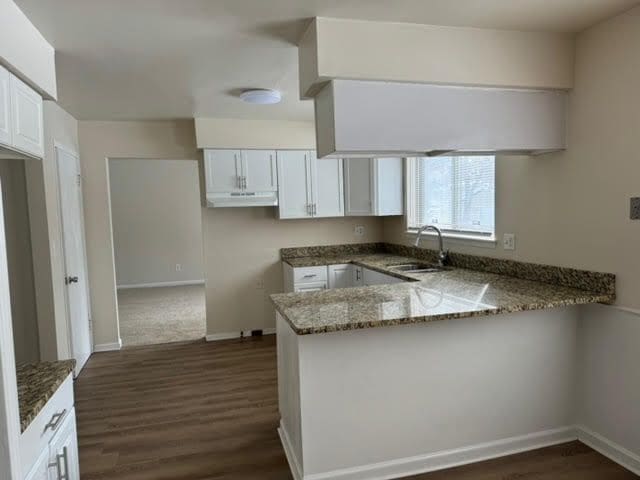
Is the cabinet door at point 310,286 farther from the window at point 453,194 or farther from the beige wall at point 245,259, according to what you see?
the window at point 453,194

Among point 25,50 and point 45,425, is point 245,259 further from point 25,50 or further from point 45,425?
point 45,425

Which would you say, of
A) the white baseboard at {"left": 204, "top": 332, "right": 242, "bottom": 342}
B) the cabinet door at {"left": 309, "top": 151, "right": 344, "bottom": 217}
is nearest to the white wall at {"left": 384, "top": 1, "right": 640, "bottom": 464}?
the cabinet door at {"left": 309, "top": 151, "right": 344, "bottom": 217}

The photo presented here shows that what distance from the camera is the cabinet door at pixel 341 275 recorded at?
427 cm

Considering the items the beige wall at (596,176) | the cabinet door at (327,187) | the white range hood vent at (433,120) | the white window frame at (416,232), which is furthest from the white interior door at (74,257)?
the beige wall at (596,176)

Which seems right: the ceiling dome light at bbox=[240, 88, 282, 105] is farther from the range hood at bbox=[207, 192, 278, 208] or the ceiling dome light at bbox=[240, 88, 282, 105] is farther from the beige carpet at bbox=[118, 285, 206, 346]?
the beige carpet at bbox=[118, 285, 206, 346]

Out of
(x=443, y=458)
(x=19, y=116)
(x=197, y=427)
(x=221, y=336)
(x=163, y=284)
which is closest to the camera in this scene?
(x=19, y=116)

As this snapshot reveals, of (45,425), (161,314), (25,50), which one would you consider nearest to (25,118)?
(25,50)

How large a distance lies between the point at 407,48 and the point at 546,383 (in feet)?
6.74

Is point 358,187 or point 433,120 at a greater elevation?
point 433,120

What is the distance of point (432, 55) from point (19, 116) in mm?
2000

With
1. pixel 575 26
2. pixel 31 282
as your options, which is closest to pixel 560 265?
pixel 575 26

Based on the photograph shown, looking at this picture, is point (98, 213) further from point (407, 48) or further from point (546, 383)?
point (546, 383)

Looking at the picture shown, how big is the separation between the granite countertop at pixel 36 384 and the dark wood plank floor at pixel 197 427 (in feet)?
2.84

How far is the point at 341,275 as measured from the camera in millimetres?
4301
